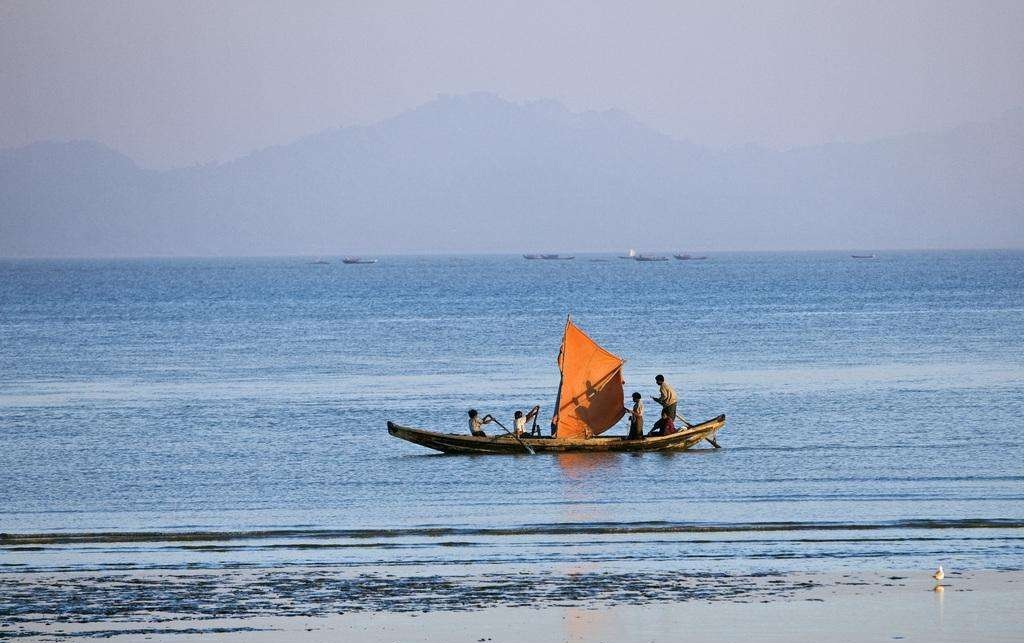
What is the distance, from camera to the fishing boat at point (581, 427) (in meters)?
36.3

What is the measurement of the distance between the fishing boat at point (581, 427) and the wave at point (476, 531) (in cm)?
1047

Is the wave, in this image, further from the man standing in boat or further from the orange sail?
the orange sail

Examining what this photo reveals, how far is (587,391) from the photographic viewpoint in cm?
3866

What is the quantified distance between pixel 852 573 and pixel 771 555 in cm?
167

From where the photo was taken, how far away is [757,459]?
34.7 metres

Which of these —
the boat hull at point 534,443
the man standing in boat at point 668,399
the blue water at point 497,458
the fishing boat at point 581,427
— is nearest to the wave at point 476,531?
the blue water at point 497,458

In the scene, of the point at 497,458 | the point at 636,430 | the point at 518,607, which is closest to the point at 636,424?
the point at 636,430

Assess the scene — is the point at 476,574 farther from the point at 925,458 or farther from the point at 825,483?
the point at 925,458

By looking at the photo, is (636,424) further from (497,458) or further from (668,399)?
(497,458)

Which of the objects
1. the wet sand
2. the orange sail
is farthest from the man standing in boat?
the wet sand

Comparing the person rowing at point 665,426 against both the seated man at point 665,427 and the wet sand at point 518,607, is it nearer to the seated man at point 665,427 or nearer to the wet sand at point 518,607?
the seated man at point 665,427

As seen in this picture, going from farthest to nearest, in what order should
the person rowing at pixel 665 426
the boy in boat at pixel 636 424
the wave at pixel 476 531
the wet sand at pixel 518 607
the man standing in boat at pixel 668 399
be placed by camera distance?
the man standing in boat at pixel 668 399 → the person rowing at pixel 665 426 → the boy in boat at pixel 636 424 → the wave at pixel 476 531 → the wet sand at pixel 518 607

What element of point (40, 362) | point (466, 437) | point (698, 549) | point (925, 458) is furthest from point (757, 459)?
point (40, 362)

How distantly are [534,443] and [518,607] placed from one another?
56.8ft
